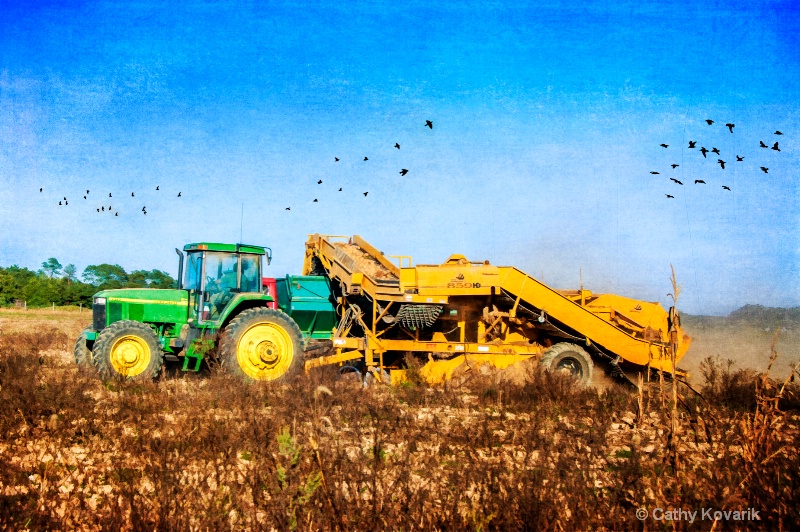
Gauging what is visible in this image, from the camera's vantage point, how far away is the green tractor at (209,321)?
9891 millimetres

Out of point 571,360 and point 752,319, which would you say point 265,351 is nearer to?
point 571,360

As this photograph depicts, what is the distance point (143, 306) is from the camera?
11.0 m

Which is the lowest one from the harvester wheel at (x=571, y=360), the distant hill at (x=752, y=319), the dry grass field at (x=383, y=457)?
the dry grass field at (x=383, y=457)

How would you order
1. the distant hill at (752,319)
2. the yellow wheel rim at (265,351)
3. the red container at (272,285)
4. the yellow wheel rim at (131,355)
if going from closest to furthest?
the yellow wheel rim at (131,355)
the yellow wheel rim at (265,351)
the red container at (272,285)
the distant hill at (752,319)

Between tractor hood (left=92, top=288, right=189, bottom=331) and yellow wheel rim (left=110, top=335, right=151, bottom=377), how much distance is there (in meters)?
1.03

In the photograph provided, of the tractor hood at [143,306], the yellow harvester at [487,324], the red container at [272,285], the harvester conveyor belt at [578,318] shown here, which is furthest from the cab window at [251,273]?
the harvester conveyor belt at [578,318]

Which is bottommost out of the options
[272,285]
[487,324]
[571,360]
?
[571,360]

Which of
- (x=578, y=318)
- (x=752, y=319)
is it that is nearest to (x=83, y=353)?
(x=578, y=318)

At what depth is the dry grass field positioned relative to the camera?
3.70m

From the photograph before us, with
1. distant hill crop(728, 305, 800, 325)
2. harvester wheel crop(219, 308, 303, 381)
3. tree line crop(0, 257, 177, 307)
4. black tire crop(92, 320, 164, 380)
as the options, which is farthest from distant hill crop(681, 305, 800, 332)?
tree line crop(0, 257, 177, 307)

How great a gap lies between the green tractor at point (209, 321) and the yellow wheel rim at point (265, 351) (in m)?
0.02

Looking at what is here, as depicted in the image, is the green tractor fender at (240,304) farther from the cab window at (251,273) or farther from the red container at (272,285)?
the red container at (272,285)

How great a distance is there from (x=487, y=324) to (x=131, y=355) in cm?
595

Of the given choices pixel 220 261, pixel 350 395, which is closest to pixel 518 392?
pixel 350 395
